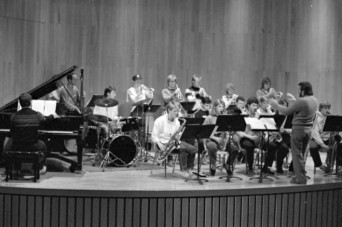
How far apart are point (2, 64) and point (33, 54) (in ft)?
2.63

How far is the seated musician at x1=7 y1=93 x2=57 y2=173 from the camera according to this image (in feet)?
26.9

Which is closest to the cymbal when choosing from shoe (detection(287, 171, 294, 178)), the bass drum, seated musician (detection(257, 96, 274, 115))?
the bass drum

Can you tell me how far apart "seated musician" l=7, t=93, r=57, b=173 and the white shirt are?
1986 millimetres

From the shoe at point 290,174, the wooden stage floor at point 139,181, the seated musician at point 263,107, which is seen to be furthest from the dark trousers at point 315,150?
the seated musician at point 263,107

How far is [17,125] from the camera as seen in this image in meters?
8.20

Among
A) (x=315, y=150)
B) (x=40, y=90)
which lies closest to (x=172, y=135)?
(x=40, y=90)

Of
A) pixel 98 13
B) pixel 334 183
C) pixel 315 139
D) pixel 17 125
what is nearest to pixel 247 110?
pixel 315 139

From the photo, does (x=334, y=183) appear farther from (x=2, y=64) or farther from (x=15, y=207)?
(x=2, y=64)

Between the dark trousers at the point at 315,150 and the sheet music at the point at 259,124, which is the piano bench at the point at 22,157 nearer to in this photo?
the sheet music at the point at 259,124

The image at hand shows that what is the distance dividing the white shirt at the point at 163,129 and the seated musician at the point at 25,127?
1.99 meters

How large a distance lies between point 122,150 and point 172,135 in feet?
3.77

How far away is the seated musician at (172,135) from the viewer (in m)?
9.21

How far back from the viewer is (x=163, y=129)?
9492mm

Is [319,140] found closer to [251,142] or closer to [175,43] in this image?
[251,142]
